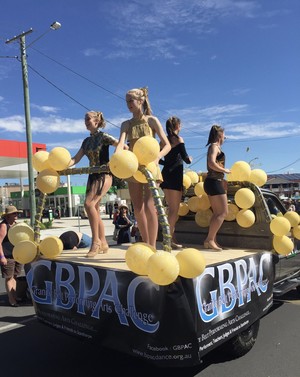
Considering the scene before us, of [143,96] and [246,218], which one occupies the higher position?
[143,96]

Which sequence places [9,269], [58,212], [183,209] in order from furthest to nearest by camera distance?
[58,212] < [9,269] < [183,209]

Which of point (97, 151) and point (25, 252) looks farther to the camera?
point (97, 151)

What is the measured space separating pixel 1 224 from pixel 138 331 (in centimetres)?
Result: 419

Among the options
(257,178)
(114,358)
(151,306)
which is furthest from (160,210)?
(257,178)

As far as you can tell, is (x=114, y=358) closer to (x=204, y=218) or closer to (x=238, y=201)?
(x=204, y=218)

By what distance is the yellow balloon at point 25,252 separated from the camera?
364cm

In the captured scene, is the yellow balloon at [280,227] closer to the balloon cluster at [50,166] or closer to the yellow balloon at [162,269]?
the yellow balloon at [162,269]

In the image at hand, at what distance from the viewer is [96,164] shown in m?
4.29

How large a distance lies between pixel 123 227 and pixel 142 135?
6.63 meters

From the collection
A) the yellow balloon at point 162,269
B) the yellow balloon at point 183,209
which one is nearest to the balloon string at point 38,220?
the yellow balloon at point 162,269

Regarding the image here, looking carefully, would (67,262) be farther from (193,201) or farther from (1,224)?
(1,224)

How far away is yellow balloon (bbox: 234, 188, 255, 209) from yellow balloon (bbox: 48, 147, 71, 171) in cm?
207

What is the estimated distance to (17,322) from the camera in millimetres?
5402

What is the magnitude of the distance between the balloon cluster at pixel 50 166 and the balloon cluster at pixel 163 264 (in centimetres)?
135
